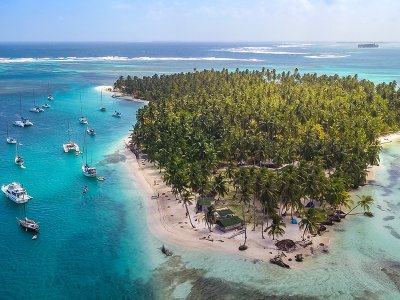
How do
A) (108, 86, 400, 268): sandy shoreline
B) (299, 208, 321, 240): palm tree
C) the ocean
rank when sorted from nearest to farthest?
the ocean < (108, 86, 400, 268): sandy shoreline < (299, 208, 321, 240): palm tree

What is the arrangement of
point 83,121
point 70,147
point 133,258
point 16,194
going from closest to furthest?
point 133,258 → point 16,194 → point 70,147 → point 83,121

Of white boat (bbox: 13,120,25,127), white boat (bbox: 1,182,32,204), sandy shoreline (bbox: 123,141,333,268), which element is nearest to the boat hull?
white boat (bbox: 1,182,32,204)

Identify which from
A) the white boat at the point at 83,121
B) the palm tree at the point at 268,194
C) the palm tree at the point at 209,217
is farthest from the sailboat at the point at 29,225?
the white boat at the point at 83,121

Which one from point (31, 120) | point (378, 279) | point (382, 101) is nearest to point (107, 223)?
point (378, 279)

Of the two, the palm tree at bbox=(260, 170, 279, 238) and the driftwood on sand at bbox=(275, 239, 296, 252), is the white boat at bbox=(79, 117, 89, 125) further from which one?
the driftwood on sand at bbox=(275, 239, 296, 252)

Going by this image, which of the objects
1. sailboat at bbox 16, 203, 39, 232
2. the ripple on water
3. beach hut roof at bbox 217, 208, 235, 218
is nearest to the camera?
sailboat at bbox 16, 203, 39, 232

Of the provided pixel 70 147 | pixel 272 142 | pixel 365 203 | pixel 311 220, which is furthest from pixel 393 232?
pixel 70 147

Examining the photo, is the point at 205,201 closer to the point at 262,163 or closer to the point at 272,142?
the point at 262,163
